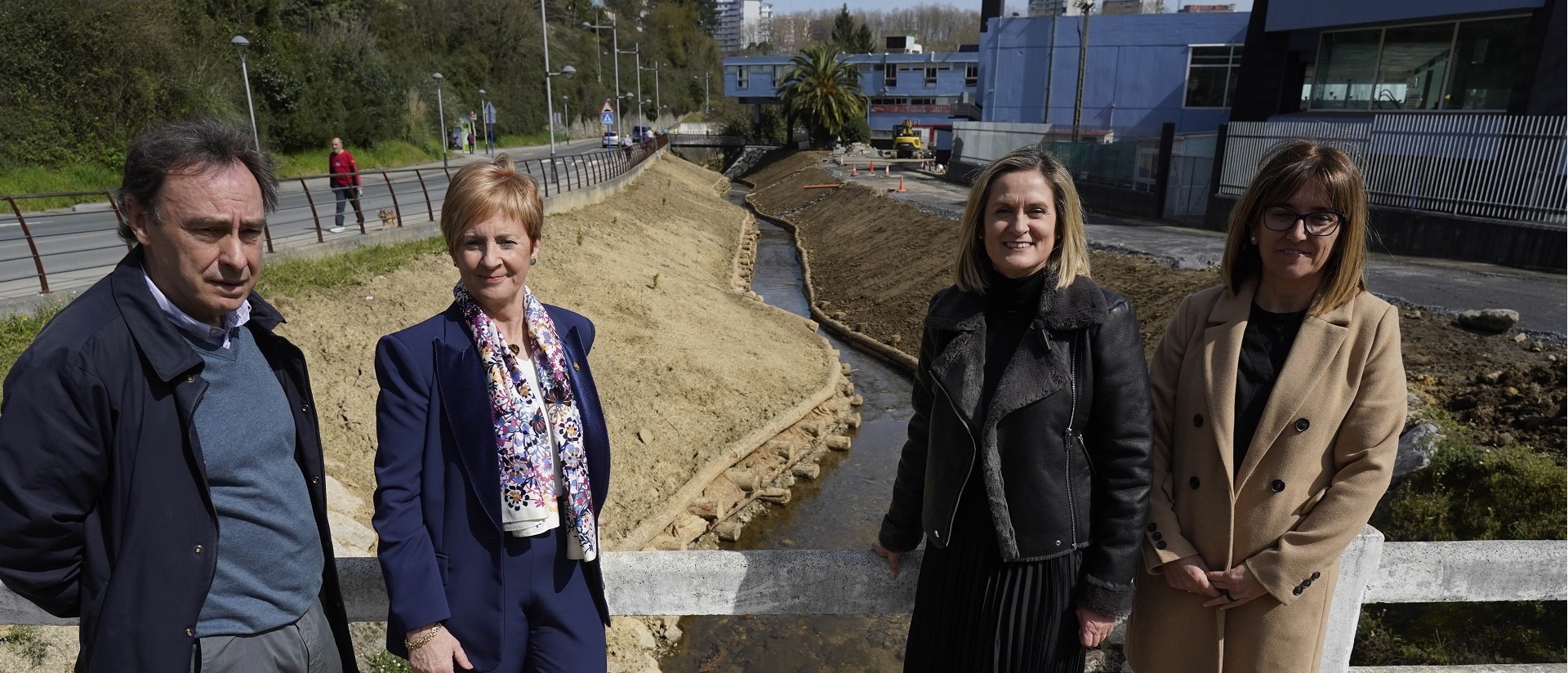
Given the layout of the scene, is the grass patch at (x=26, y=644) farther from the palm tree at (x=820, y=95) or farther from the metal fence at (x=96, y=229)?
the palm tree at (x=820, y=95)

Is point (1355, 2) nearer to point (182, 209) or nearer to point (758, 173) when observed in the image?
point (182, 209)

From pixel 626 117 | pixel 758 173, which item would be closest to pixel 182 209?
pixel 758 173

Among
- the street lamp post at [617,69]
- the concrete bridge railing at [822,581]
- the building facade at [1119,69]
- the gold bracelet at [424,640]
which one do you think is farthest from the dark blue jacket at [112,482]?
the building facade at [1119,69]

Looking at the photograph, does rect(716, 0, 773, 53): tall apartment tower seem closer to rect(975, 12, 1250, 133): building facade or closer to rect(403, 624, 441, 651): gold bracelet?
rect(975, 12, 1250, 133): building facade

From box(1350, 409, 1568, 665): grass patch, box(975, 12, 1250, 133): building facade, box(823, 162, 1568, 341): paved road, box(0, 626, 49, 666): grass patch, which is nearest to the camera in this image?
box(0, 626, 49, 666): grass patch

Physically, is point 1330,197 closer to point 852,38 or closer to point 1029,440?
point 1029,440

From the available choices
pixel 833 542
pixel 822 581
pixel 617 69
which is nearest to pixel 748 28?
pixel 617 69

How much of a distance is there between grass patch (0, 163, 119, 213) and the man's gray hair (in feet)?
73.2

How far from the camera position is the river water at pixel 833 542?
6.90 m

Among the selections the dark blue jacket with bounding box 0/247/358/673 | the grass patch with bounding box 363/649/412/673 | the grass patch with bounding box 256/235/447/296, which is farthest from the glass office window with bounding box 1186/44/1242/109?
the dark blue jacket with bounding box 0/247/358/673

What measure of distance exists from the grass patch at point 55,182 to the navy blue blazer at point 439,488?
22.6 metres

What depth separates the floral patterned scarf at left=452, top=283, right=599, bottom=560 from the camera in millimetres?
2141

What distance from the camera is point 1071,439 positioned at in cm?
209

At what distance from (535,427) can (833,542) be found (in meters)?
7.25
